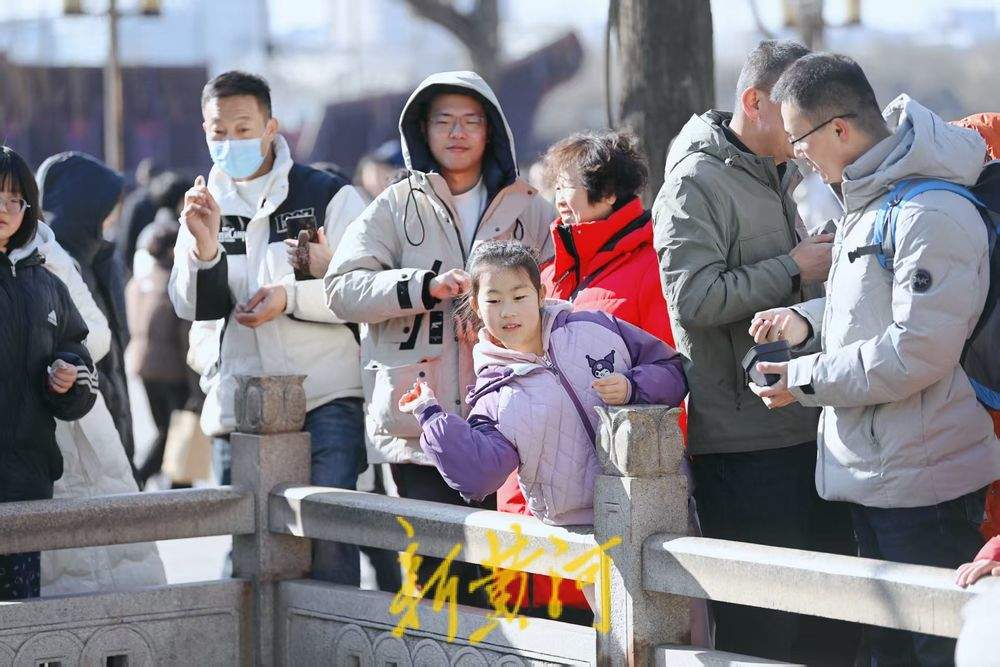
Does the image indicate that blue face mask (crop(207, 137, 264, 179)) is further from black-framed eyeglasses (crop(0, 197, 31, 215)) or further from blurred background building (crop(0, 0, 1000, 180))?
blurred background building (crop(0, 0, 1000, 180))

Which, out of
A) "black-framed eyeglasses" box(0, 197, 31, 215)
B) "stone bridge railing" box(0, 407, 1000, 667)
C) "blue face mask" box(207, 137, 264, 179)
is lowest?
"stone bridge railing" box(0, 407, 1000, 667)

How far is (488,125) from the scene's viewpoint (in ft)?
17.4

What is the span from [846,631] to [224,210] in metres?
2.53

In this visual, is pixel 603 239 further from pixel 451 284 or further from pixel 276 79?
pixel 276 79

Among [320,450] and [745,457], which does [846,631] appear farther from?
[320,450]

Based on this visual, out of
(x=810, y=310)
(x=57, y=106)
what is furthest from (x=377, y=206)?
(x=57, y=106)

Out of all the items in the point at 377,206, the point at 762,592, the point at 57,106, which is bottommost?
the point at 762,592

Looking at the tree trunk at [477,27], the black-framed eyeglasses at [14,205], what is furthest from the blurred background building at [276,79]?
the black-framed eyeglasses at [14,205]

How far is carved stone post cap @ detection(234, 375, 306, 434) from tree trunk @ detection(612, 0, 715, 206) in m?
2.06

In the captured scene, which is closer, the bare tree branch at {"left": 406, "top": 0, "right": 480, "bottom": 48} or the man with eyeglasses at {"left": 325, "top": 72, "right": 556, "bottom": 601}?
the man with eyeglasses at {"left": 325, "top": 72, "right": 556, "bottom": 601}

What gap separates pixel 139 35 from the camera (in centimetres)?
3203

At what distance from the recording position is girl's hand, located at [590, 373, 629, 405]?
4.17 m

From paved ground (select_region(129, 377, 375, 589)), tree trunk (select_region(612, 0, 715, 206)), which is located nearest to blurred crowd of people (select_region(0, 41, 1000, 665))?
tree trunk (select_region(612, 0, 715, 206))

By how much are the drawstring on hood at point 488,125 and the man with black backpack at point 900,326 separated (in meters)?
1.48
